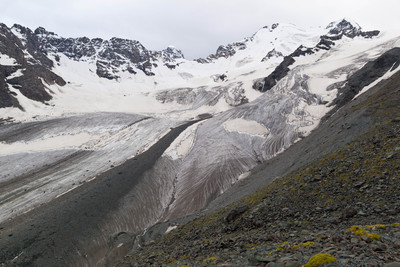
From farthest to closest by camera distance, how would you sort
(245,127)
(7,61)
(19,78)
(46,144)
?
(7,61)
(19,78)
(46,144)
(245,127)

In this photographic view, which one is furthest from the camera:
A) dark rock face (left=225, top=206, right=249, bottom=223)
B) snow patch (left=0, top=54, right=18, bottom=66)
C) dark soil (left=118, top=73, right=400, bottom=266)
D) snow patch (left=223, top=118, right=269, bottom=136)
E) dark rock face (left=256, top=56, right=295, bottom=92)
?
snow patch (left=0, top=54, right=18, bottom=66)

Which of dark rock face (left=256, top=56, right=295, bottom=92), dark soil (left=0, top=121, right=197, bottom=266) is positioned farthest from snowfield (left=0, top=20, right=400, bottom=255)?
dark rock face (left=256, top=56, right=295, bottom=92)

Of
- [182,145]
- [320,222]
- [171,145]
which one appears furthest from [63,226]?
[182,145]

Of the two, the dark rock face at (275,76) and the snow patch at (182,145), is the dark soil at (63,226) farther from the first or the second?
the dark rock face at (275,76)

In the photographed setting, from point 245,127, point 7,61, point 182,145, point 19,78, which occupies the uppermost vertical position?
point 7,61

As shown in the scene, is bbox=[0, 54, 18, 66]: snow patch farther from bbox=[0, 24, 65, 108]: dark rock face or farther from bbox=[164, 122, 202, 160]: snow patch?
bbox=[164, 122, 202, 160]: snow patch

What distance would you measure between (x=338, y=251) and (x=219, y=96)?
366ft

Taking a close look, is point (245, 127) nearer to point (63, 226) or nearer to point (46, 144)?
point (63, 226)

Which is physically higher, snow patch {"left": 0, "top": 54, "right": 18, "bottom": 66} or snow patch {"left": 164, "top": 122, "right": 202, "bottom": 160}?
snow patch {"left": 0, "top": 54, "right": 18, "bottom": 66}

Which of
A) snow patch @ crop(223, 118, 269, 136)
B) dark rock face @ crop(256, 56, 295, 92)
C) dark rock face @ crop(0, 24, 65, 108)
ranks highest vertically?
dark rock face @ crop(0, 24, 65, 108)

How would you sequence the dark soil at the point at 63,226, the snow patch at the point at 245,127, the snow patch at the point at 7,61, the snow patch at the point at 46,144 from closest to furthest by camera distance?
the dark soil at the point at 63,226
the snow patch at the point at 46,144
the snow patch at the point at 245,127
the snow patch at the point at 7,61

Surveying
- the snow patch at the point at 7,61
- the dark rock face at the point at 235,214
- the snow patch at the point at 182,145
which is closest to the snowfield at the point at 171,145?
the snow patch at the point at 182,145

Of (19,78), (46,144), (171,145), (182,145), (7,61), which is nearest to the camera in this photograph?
(182,145)

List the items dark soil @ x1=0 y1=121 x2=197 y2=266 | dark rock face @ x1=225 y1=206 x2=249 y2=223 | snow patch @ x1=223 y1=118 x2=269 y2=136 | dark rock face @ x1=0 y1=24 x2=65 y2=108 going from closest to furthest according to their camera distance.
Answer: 1. dark rock face @ x1=225 y1=206 x2=249 y2=223
2. dark soil @ x1=0 y1=121 x2=197 y2=266
3. snow patch @ x1=223 y1=118 x2=269 y2=136
4. dark rock face @ x1=0 y1=24 x2=65 y2=108
